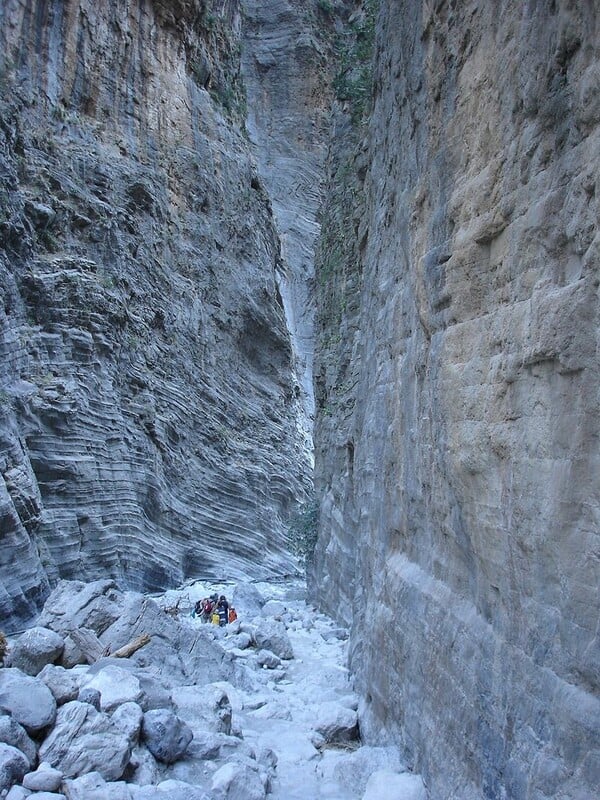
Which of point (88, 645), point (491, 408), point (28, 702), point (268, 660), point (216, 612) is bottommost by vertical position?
point (216, 612)

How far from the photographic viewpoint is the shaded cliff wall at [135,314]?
54.9 feet

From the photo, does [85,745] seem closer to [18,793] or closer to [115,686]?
[18,793]

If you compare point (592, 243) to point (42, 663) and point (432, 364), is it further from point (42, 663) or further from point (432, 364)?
point (42, 663)

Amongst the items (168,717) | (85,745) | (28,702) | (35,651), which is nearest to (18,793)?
(85,745)

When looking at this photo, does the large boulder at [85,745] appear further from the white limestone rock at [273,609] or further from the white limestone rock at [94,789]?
the white limestone rock at [273,609]

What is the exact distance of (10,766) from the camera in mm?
5773

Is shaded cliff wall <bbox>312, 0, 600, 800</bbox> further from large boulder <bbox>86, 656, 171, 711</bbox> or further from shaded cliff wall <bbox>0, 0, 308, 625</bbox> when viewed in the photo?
shaded cliff wall <bbox>0, 0, 308, 625</bbox>

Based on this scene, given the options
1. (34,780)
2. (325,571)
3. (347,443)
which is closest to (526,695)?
(34,780)

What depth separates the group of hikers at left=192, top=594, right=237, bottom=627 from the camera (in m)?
14.0

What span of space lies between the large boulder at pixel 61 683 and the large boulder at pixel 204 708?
1.10 m

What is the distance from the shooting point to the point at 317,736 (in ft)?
25.7

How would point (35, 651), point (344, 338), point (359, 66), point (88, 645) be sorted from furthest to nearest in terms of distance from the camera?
1. point (359, 66)
2. point (344, 338)
3. point (88, 645)
4. point (35, 651)

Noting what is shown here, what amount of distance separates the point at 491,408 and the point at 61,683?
5524mm

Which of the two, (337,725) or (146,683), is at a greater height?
(146,683)
